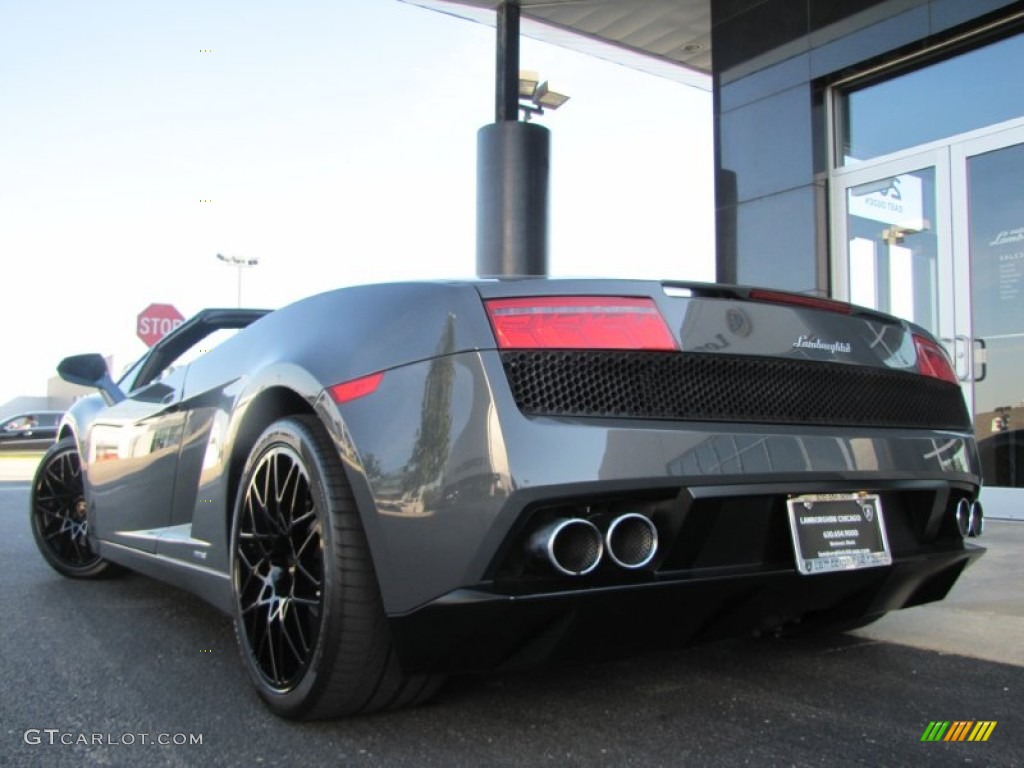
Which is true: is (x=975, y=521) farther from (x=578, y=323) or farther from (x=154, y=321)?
(x=154, y=321)

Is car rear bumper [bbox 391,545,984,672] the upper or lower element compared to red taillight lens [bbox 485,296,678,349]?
lower

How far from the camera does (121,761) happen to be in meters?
1.96

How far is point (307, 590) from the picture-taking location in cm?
211

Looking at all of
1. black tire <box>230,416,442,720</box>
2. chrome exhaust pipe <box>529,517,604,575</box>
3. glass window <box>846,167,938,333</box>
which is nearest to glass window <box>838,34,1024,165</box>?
glass window <box>846,167,938,333</box>

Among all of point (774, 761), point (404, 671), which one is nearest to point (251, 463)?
point (404, 671)

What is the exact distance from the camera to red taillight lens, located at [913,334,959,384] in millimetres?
2486

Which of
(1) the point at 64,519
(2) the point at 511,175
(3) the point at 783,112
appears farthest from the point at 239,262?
(1) the point at 64,519

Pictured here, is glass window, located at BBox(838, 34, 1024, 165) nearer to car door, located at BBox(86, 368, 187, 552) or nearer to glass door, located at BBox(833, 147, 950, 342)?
glass door, located at BBox(833, 147, 950, 342)

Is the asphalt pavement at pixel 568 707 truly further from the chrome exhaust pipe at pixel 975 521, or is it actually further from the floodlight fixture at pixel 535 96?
the floodlight fixture at pixel 535 96

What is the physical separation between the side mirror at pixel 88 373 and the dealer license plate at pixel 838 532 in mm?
2987

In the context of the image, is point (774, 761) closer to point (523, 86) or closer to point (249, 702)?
point (249, 702)

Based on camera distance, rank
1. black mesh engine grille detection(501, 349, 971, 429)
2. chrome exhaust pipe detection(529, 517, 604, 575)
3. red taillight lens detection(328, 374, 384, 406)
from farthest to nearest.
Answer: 1. red taillight lens detection(328, 374, 384, 406)
2. black mesh engine grille detection(501, 349, 971, 429)
3. chrome exhaust pipe detection(529, 517, 604, 575)

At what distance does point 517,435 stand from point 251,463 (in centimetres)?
95

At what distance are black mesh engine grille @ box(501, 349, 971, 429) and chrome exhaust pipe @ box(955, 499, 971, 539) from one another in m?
0.26
